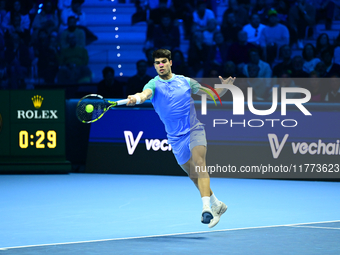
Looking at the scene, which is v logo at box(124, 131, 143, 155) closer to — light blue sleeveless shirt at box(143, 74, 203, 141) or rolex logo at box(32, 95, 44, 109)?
rolex logo at box(32, 95, 44, 109)

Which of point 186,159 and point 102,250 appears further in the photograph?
point 186,159

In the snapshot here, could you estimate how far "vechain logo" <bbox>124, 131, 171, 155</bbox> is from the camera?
35.8ft

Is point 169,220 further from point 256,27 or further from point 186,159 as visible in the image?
point 256,27

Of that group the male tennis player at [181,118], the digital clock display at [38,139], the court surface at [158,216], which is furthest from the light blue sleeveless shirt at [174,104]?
the digital clock display at [38,139]

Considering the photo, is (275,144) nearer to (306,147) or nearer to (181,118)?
(306,147)

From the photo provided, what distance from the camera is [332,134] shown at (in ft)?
33.0

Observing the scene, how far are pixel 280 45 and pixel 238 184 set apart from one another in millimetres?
3821

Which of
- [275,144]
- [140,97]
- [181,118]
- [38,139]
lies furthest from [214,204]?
[38,139]

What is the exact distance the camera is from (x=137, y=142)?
1111 cm

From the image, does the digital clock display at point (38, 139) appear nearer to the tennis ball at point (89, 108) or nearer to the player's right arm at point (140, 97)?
the tennis ball at point (89, 108)

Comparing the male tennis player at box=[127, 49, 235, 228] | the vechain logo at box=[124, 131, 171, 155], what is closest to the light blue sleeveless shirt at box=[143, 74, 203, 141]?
the male tennis player at box=[127, 49, 235, 228]

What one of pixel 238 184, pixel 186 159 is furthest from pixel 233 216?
pixel 238 184

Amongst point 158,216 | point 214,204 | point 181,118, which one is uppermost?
point 181,118

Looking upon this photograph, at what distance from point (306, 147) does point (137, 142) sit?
121 inches
